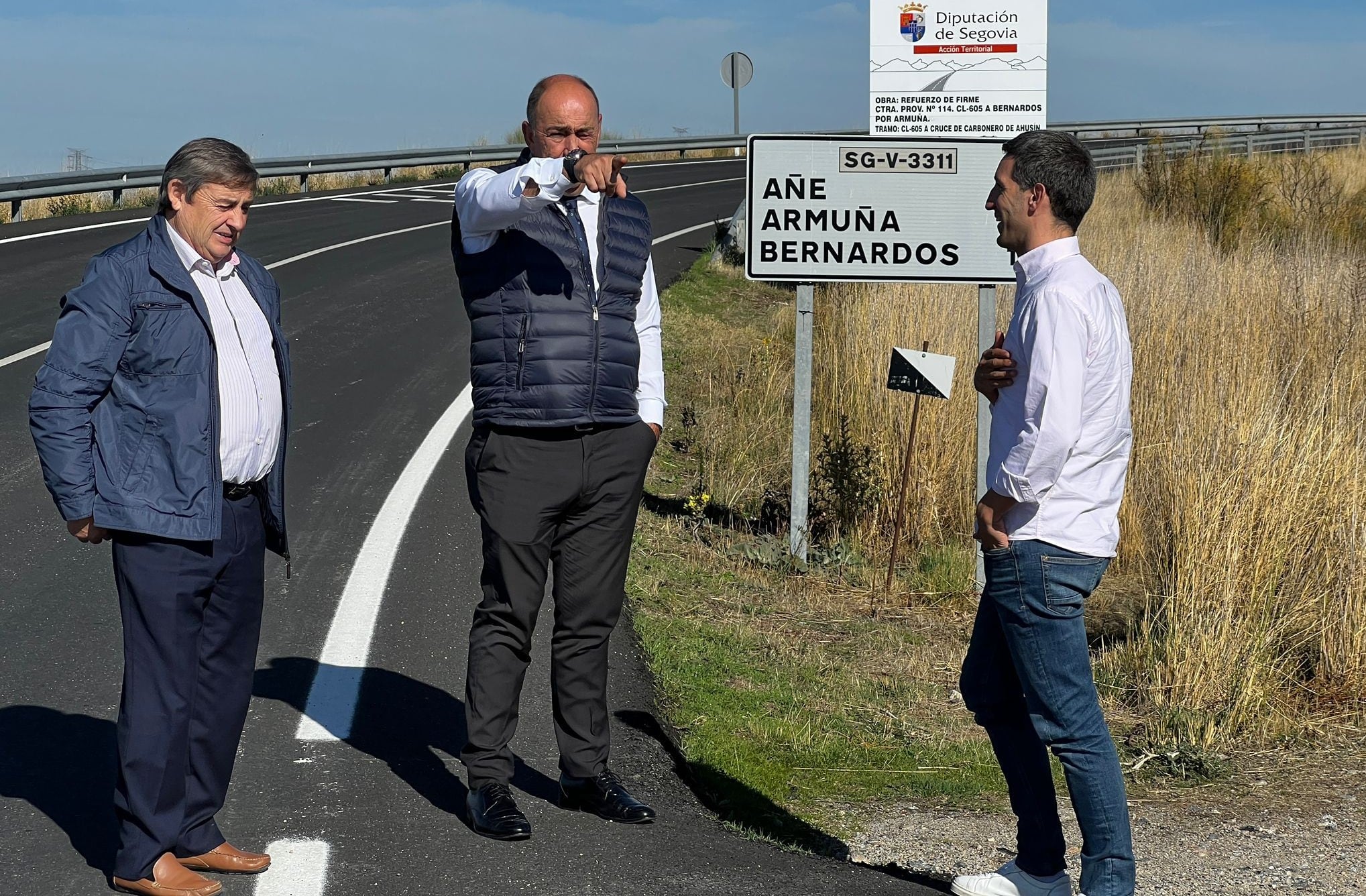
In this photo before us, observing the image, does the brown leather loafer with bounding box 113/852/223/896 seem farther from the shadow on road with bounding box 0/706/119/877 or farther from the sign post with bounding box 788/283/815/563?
the sign post with bounding box 788/283/815/563

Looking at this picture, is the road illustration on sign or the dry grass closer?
the dry grass

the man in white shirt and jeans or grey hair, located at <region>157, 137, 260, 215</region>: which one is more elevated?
grey hair, located at <region>157, 137, 260, 215</region>

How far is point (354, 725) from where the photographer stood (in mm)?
4871

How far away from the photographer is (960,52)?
711 cm

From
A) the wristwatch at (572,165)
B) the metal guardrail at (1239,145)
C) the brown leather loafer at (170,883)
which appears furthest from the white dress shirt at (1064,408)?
the metal guardrail at (1239,145)

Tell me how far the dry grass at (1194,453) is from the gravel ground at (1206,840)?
587mm

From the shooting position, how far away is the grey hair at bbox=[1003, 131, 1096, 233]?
334cm

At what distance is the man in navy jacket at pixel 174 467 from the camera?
139 inches

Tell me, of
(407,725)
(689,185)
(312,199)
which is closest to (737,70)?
(689,185)

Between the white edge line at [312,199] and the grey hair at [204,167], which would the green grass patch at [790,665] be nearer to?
the grey hair at [204,167]

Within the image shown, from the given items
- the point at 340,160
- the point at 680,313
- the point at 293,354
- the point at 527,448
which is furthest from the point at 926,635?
the point at 340,160

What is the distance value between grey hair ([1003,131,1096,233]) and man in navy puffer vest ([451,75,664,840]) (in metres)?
1.22

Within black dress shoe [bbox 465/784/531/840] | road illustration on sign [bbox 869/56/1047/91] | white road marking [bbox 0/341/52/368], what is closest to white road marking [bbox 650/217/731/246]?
white road marking [bbox 0/341/52/368]

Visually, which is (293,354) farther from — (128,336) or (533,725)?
(128,336)
